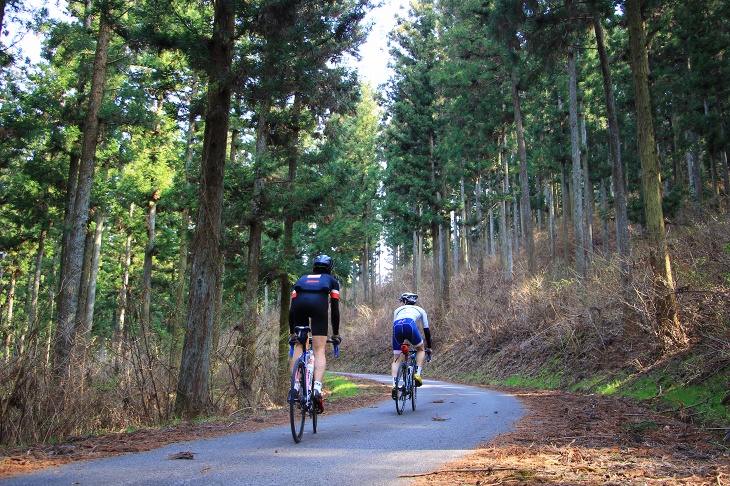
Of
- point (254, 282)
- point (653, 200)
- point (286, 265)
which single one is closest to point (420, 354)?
point (653, 200)

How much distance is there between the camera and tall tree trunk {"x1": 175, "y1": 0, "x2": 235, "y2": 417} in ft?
30.7

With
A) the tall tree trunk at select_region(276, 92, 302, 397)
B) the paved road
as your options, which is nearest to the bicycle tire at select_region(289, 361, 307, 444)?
the paved road

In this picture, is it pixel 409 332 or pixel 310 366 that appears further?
pixel 409 332

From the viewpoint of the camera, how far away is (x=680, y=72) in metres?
26.3

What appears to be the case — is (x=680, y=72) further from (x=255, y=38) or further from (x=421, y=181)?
(x=255, y=38)

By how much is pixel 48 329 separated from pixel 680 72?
29.3 metres

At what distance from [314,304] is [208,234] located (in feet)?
13.0

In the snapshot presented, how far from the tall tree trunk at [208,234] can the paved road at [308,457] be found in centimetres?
269

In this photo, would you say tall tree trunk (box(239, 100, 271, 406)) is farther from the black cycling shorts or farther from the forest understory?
the black cycling shorts

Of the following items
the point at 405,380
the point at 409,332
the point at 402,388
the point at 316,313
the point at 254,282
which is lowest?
the point at 402,388

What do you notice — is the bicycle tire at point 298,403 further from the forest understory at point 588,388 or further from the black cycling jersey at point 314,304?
the forest understory at point 588,388

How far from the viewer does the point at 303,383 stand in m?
6.36

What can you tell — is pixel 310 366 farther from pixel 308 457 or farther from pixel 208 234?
pixel 208 234

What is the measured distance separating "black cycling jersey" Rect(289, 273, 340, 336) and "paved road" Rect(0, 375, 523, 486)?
1.35m
